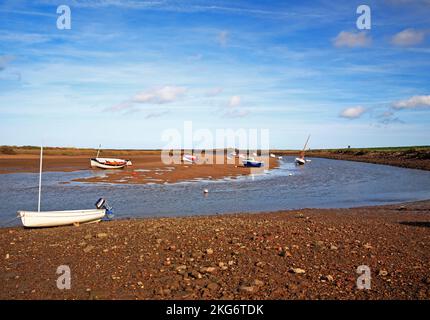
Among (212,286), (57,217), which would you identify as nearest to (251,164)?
(57,217)

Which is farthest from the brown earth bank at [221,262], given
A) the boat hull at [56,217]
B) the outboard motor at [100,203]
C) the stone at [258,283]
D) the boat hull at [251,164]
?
the boat hull at [251,164]

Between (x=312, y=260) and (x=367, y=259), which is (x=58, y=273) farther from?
(x=367, y=259)

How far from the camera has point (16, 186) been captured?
3400 centimetres

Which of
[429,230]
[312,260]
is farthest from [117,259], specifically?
[429,230]

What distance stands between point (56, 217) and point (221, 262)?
10.5 metres

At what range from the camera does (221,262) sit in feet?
33.4
